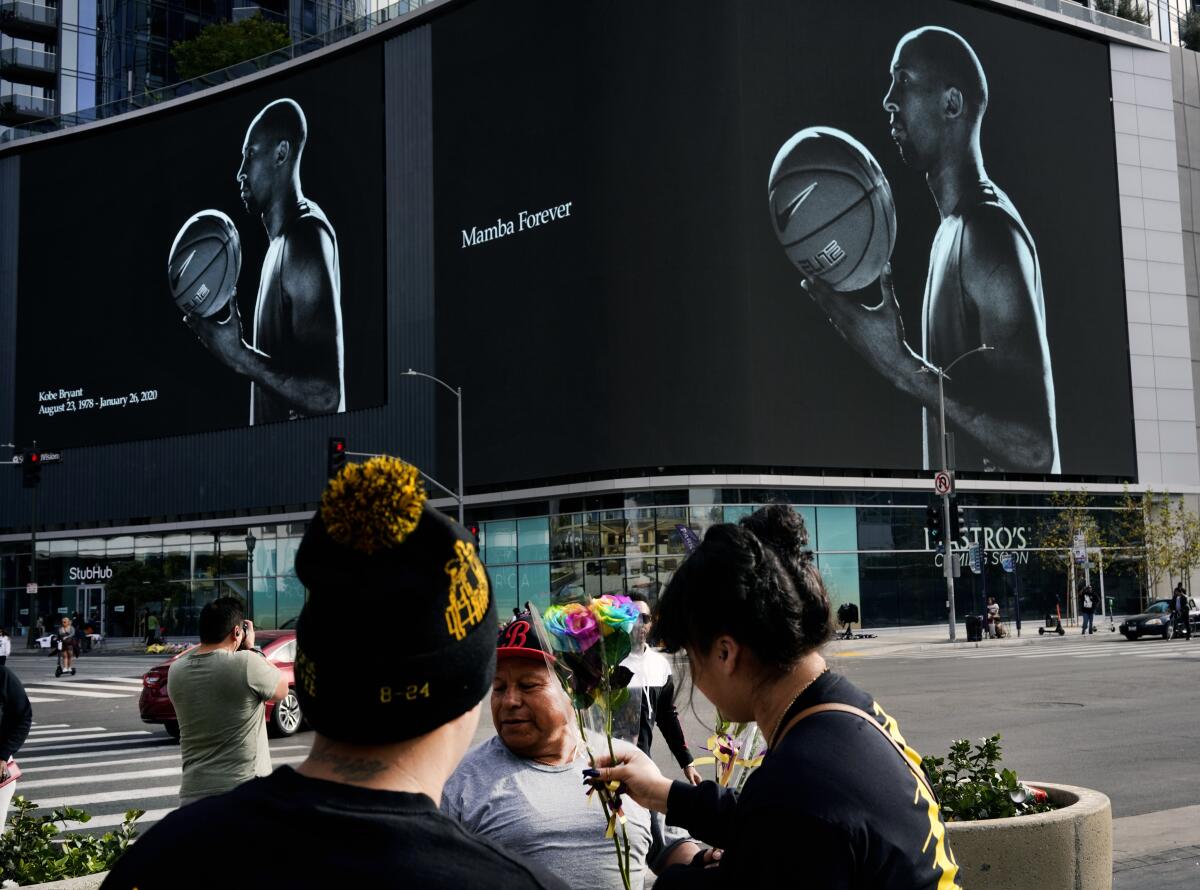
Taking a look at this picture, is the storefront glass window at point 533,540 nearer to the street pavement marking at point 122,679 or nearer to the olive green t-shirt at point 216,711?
the street pavement marking at point 122,679

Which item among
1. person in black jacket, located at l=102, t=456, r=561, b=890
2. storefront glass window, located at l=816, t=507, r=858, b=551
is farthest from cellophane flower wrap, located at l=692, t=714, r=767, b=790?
storefront glass window, located at l=816, t=507, r=858, b=551

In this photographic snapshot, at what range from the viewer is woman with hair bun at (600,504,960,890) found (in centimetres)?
225

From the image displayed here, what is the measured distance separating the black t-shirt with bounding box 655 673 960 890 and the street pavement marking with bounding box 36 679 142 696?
95.4ft

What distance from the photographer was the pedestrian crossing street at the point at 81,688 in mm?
28297

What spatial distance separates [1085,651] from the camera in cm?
3256

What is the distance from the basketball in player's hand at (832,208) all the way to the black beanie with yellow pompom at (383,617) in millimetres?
46291

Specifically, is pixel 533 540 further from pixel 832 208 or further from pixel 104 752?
pixel 104 752

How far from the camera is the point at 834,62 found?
4847 centimetres

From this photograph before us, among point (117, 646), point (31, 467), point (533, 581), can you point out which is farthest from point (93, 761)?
point (117, 646)

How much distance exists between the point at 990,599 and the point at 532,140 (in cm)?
2481

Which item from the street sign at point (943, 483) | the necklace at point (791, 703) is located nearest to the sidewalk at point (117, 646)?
the street sign at point (943, 483)

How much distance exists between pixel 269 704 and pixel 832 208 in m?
36.1

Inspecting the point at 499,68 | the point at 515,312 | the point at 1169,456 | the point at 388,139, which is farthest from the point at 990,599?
the point at 388,139

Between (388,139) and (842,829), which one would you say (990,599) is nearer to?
(388,139)
